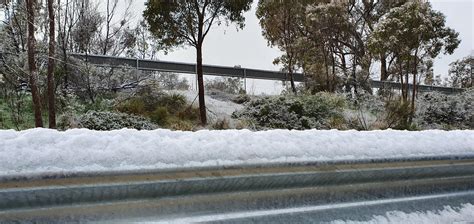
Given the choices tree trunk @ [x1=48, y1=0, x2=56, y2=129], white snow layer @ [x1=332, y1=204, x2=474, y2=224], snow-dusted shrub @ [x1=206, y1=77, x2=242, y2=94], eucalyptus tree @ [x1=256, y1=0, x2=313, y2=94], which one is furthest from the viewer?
eucalyptus tree @ [x1=256, y1=0, x2=313, y2=94]

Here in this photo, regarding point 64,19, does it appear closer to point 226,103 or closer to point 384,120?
point 226,103

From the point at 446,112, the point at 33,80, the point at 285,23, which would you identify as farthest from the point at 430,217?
the point at 285,23

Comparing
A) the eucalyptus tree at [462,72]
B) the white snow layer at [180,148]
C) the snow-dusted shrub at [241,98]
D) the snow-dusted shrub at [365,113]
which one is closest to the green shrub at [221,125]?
the snow-dusted shrub at [241,98]

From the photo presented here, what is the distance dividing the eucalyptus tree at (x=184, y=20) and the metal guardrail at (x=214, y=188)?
11.8m

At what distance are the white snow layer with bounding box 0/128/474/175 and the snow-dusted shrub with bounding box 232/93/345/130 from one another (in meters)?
10.4

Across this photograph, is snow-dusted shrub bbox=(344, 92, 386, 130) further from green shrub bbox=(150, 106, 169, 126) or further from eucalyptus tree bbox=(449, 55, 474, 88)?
eucalyptus tree bbox=(449, 55, 474, 88)

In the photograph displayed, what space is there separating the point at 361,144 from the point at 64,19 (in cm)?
1530

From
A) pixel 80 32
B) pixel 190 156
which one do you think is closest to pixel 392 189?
pixel 190 156

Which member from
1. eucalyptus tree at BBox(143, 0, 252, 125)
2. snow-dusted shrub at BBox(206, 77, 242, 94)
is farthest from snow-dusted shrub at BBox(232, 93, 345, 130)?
snow-dusted shrub at BBox(206, 77, 242, 94)

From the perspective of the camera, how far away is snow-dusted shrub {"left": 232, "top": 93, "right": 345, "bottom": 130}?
40.7 feet

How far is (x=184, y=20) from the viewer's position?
13.7 meters

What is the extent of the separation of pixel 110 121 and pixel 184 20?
533 centimetres

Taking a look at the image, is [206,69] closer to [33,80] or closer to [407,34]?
[407,34]

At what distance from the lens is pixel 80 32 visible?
16.4m
